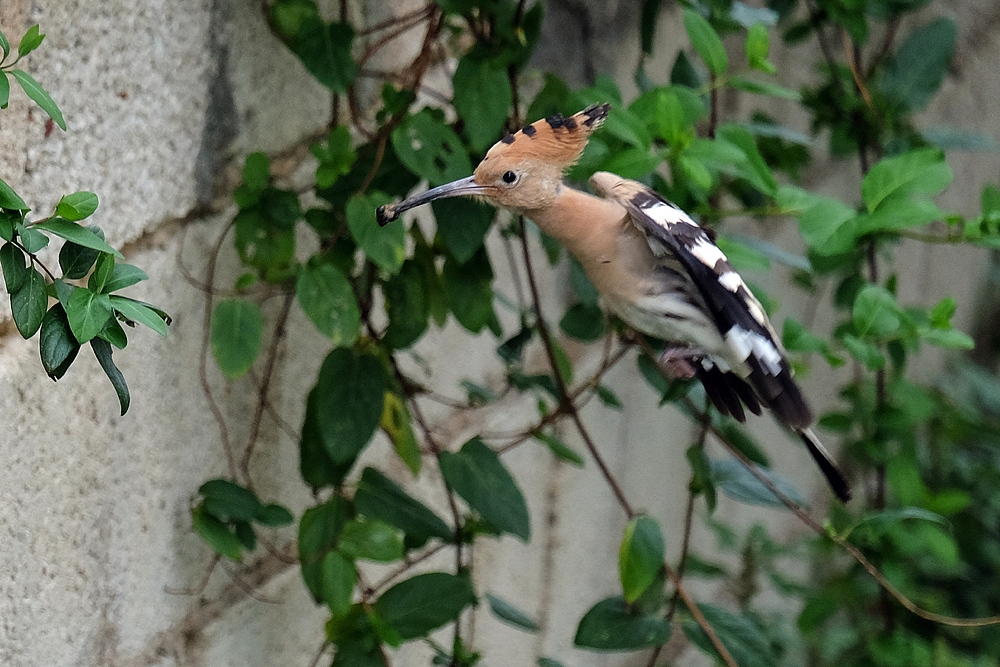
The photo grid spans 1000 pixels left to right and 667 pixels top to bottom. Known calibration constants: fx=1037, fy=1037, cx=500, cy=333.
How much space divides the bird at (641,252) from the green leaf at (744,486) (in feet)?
1.66

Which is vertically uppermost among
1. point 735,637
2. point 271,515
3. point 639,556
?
point 271,515

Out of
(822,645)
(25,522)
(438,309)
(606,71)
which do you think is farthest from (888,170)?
(822,645)

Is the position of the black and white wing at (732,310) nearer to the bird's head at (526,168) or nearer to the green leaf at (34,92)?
the bird's head at (526,168)

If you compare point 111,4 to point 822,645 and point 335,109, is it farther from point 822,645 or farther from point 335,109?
point 822,645

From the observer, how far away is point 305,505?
1.00 metres

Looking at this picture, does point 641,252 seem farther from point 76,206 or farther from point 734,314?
point 76,206

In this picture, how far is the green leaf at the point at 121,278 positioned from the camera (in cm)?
53

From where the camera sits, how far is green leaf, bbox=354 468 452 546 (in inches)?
34.5

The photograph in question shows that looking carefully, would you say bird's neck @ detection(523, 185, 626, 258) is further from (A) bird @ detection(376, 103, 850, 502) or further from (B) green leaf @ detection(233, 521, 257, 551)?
(B) green leaf @ detection(233, 521, 257, 551)

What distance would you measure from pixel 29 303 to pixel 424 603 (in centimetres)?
46

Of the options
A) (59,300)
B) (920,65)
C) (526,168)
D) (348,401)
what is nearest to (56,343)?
(59,300)

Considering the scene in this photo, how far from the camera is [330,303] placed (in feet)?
2.57

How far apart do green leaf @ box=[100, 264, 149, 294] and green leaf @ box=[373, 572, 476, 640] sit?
1.36 ft

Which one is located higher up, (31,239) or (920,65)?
(31,239)
